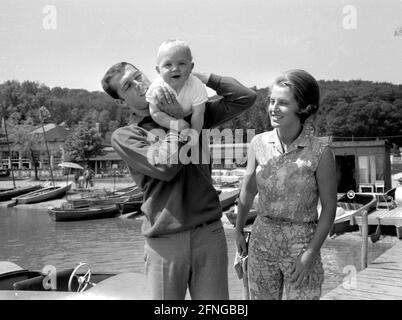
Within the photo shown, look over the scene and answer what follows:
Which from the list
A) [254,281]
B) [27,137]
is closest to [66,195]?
[27,137]

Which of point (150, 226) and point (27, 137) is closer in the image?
point (150, 226)

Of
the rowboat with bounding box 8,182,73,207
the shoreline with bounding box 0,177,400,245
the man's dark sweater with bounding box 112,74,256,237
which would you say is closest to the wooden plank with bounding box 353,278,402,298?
the man's dark sweater with bounding box 112,74,256,237

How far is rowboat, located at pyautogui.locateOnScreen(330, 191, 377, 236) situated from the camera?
1488cm

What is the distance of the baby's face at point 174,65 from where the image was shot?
6.15 feet

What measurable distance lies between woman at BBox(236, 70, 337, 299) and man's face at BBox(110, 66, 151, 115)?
0.59m

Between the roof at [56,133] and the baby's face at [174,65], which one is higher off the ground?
the roof at [56,133]

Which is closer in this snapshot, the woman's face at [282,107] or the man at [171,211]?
the man at [171,211]

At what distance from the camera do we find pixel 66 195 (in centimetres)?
3309

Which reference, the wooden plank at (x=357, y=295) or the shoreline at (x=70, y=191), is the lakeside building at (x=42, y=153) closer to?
the shoreline at (x=70, y=191)

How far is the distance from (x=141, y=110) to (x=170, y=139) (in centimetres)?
29

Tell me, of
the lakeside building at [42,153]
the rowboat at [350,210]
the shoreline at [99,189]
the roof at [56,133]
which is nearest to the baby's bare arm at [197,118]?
the shoreline at [99,189]

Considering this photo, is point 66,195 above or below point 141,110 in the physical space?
below

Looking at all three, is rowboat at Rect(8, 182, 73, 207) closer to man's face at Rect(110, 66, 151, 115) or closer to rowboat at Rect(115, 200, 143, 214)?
rowboat at Rect(115, 200, 143, 214)
